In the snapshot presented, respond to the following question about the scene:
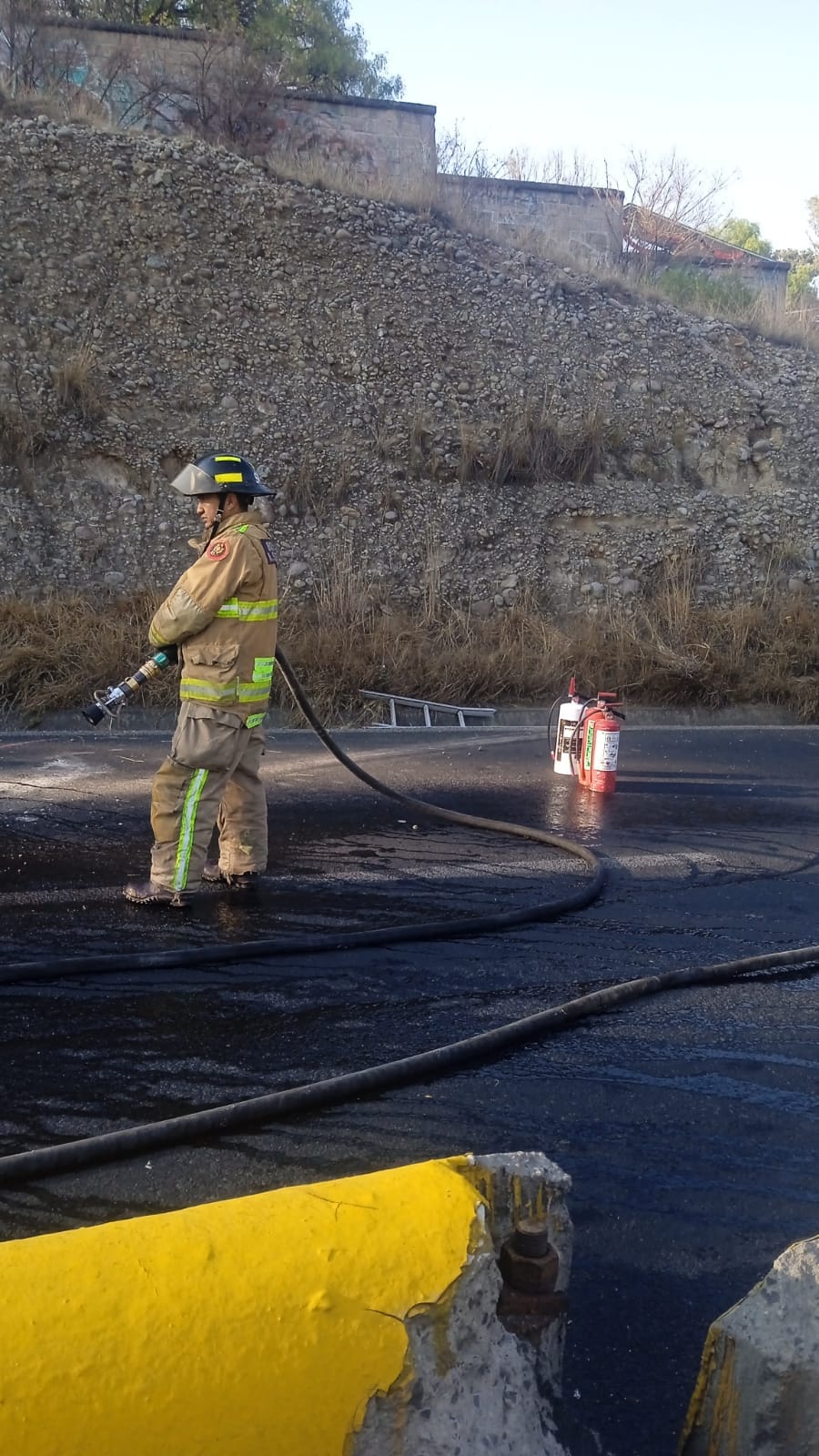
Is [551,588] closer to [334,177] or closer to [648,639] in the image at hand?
[648,639]

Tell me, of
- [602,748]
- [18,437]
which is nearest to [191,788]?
[602,748]

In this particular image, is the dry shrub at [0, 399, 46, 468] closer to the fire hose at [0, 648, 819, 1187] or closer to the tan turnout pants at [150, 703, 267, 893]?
the fire hose at [0, 648, 819, 1187]

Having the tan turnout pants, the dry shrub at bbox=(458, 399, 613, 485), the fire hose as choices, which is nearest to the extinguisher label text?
the fire hose

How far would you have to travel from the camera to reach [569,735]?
955cm

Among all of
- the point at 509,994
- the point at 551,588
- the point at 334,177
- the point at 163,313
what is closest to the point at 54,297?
the point at 163,313

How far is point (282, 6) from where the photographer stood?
2595 cm

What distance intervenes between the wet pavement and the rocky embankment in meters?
8.76

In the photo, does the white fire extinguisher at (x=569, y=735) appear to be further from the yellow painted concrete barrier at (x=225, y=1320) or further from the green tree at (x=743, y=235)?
the green tree at (x=743, y=235)

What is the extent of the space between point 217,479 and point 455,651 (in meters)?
8.36

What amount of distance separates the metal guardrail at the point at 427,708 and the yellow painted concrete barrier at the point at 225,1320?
10735mm

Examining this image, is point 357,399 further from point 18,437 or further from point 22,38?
point 22,38

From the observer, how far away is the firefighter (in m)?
5.61

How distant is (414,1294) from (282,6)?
93.3 feet

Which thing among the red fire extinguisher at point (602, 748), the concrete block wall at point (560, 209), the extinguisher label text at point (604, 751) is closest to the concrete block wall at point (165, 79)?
the concrete block wall at point (560, 209)
